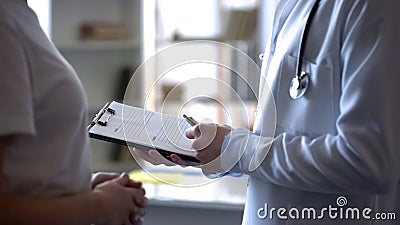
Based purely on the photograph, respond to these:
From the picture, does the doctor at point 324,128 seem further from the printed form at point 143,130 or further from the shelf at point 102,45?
the shelf at point 102,45

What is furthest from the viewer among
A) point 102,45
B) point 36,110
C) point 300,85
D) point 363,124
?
point 102,45

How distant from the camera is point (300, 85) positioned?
94cm

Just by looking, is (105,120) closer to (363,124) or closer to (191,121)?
(191,121)

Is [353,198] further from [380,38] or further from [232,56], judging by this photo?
[232,56]

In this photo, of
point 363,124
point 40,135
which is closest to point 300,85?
point 363,124

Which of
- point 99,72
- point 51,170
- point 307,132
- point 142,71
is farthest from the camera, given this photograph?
point 99,72

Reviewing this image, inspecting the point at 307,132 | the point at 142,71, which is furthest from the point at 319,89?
the point at 142,71

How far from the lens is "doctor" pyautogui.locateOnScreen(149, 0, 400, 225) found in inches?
32.8

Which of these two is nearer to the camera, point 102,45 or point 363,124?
point 363,124

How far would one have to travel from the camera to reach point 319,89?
36.4 inches

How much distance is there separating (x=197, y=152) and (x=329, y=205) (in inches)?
9.4

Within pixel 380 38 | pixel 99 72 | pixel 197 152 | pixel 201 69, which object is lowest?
pixel 99 72

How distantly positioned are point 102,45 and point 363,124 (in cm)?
276

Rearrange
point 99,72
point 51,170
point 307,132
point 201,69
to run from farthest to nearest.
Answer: point 99,72, point 201,69, point 307,132, point 51,170
